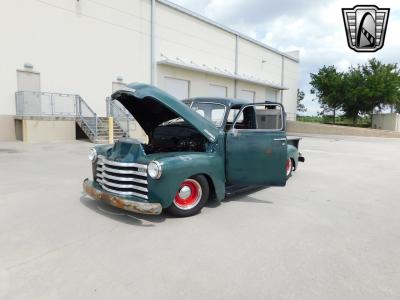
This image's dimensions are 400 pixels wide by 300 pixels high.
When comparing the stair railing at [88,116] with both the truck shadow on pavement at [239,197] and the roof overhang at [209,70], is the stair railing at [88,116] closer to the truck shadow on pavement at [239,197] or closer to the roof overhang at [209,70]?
the roof overhang at [209,70]

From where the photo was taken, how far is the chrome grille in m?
4.05

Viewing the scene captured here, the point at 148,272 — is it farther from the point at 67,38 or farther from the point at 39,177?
the point at 67,38

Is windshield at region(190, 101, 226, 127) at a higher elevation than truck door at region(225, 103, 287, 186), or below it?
higher

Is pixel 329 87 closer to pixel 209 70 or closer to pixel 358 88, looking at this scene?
pixel 358 88

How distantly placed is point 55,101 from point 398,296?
646 inches

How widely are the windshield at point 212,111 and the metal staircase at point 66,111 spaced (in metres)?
9.27

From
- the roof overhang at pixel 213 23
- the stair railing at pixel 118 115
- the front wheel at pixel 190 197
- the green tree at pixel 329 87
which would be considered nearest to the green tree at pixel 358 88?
the green tree at pixel 329 87

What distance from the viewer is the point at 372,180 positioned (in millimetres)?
7543

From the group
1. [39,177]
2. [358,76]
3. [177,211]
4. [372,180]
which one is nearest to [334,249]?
[177,211]

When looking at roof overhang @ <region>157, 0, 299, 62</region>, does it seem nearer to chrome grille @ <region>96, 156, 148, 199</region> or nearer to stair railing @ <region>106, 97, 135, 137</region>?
stair railing @ <region>106, 97, 135, 137</region>

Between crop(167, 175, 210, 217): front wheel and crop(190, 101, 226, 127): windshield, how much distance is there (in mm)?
1121

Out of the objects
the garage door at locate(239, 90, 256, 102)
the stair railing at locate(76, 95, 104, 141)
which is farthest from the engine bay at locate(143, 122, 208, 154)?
the garage door at locate(239, 90, 256, 102)

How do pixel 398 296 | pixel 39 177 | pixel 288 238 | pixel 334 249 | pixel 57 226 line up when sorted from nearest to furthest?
pixel 398 296
pixel 334 249
pixel 288 238
pixel 57 226
pixel 39 177

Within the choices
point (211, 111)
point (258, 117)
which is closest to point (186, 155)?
point (211, 111)
